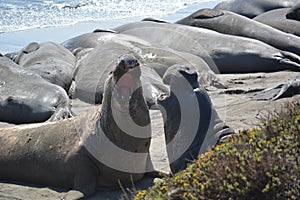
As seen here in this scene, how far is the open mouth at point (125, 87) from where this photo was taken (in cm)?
496

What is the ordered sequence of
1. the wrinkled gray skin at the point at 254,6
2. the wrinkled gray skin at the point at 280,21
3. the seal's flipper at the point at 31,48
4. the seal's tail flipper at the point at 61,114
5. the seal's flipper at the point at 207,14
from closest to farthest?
the seal's tail flipper at the point at 61,114, the seal's flipper at the point at 31,48, the wrinkled gray skin at the point at 280,21, the seal's flipper at the point at 207,14, the wrinkled gray skin at the point at 254,6

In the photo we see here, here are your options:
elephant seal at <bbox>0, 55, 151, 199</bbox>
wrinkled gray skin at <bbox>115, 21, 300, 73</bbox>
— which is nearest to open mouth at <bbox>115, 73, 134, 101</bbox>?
elephant seal at <bbox>0, 55, 151, 199</bbox>

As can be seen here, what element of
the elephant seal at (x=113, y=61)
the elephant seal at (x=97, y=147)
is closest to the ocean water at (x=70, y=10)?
the elephant seal at (x=113, y=61)

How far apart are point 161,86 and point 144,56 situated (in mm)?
1579

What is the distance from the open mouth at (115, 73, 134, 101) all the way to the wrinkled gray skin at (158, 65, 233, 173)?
24 centimetres

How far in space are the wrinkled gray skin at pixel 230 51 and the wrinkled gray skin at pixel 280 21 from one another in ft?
4.30

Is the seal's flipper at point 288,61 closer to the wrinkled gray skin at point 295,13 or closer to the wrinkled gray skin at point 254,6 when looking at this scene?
the wrinkled gray skin at point 295,13

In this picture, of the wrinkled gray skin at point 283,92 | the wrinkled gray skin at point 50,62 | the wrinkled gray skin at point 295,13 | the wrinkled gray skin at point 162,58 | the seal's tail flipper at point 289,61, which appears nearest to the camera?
the wrinkled gray skin at point 283,92

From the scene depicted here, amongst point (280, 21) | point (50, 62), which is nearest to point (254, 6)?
point (280, 21)

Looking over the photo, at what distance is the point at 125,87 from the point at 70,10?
14724mm

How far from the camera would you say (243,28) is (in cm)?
1059

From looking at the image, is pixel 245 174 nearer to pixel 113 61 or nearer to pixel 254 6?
pixel 113 61

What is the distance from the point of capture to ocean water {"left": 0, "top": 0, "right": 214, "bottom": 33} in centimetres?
1675

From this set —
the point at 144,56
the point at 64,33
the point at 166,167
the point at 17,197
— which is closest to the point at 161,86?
the point at 144,56
